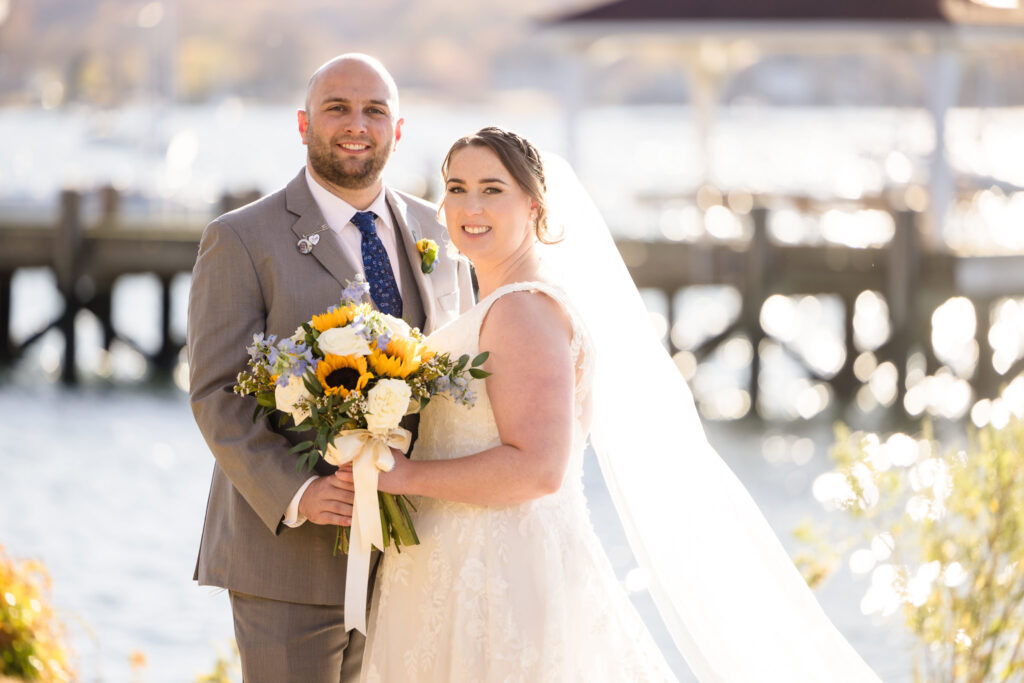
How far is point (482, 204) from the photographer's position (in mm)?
3652

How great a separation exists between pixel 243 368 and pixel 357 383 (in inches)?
21.3

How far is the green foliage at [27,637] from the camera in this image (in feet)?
16.5

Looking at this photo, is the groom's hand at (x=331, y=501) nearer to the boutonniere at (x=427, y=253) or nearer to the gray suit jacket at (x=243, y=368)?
the gray suit jacket at (x=243, y=368)

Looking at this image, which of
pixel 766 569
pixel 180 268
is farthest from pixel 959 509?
pixel 180 268

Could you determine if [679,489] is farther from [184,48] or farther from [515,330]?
[184,48]

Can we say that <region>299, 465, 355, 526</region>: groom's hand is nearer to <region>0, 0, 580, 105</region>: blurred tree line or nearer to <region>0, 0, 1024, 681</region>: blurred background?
<region>0, 0, 1024, 681</region>: blurred background

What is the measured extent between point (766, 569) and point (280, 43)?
50579 mm

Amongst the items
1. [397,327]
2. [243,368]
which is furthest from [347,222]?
[397,327]

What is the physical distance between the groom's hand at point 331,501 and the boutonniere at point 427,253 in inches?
28.8

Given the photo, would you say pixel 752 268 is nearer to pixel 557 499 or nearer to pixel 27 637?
pixel 27 637

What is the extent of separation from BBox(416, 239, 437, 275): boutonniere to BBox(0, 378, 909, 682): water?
4.41m

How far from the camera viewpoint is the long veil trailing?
13.3 ft

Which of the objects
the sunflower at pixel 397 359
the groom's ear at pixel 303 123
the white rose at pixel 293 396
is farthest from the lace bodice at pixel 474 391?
the groom's ear at pixel 303 123

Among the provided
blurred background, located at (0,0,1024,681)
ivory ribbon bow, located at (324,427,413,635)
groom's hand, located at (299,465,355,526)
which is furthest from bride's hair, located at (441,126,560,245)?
blurred background, located at (0,0,1024,681)
